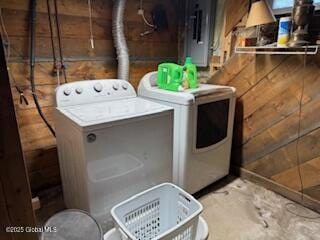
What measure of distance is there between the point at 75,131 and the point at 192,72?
3.54ft

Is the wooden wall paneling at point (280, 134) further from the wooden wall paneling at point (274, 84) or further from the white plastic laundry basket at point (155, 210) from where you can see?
the white plastic laundry basket at point (155, 210)

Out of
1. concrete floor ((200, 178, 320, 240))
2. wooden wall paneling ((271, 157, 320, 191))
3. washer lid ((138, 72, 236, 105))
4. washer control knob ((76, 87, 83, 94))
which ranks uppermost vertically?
washer control knob ((76, 87, 83, 94))

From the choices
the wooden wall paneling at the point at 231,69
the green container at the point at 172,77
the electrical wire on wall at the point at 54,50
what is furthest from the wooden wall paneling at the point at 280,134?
the electrical wire on wall at the point at 54,50

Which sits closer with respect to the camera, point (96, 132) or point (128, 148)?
point (96, 132)

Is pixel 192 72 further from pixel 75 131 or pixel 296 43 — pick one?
pixel 75 131

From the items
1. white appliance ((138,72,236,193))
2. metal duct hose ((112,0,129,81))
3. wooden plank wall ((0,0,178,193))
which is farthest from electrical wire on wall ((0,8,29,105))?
white appliance ((138,72,236,193))

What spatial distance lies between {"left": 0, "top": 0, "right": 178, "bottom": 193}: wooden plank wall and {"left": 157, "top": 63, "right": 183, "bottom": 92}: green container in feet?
1.79

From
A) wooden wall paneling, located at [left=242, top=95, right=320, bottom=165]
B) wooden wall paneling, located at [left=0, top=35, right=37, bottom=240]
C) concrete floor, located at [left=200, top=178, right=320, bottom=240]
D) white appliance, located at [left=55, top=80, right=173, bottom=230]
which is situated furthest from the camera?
wooden wall paneling, located at [left=242, top=95, right=320, bottom=165]

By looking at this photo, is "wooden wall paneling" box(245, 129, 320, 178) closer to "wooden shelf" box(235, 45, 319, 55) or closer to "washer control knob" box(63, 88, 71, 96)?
"wooden shelf" box(235, 45, 319, 55)

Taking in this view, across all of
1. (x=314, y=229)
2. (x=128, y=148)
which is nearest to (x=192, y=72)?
(x=128, y=148)

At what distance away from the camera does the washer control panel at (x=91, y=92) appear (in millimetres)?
1579

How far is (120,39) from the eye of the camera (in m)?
1.97

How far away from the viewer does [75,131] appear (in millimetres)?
1263

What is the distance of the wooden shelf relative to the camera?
1581mm
